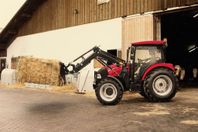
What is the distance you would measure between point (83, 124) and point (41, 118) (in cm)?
154

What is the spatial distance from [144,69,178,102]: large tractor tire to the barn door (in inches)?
178

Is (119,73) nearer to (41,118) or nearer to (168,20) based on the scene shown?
(41,118)

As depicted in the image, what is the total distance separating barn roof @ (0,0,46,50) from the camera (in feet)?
82.5

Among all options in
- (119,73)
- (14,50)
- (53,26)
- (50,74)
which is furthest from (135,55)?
(14,50)

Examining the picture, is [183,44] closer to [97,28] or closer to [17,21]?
[97,28]

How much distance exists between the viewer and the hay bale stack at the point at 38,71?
65.6 ft

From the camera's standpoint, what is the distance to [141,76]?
1223cm

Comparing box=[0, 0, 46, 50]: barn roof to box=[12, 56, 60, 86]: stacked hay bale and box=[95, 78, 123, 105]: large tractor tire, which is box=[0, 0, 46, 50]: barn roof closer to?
box=[12, 56, 60, 86]: stacked hay bale

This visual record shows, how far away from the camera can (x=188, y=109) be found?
10367 mm

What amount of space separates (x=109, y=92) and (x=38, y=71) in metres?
9.41

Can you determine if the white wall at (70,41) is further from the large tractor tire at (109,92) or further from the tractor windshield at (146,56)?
the large tractor tire at (109,92)

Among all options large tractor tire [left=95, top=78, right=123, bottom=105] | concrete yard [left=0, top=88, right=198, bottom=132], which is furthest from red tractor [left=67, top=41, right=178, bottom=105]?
concrete yard [left=0, top=88, right=198, bottom=132]

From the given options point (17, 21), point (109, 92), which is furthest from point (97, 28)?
point (17, 21)

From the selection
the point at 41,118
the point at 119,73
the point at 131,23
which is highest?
the point at 131,23
